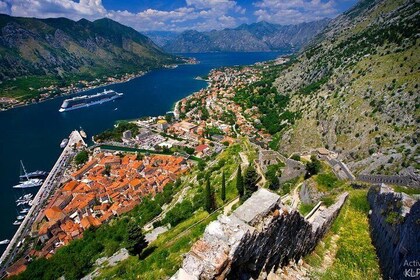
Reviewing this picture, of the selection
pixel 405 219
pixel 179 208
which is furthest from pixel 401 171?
pixel 179 208

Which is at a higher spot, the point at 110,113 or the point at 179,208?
the point at 179,208

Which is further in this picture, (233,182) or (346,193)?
(233,182)

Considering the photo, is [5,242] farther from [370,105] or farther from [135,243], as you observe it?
[370,105]

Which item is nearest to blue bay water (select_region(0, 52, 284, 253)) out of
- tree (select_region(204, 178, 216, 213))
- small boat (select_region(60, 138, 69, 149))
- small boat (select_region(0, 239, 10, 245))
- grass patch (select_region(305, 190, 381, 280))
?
small boat (select_region(0, 239, 10, 245))

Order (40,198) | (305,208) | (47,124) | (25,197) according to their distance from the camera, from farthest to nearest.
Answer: (47,124) < (25,197) < (40,198) < (305,208)

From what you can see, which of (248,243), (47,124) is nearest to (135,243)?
(248,243)

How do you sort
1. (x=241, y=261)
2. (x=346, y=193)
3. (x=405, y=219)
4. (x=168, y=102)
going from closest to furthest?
(x=241, y=261) → (x=405, y=219) → (x=346, y=193) → (x=168, y=102)

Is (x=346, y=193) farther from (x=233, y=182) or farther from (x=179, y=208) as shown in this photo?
(x=179, y=208)

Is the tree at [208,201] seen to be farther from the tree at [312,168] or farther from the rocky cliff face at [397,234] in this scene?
the rocky cliff face at [397,234]
